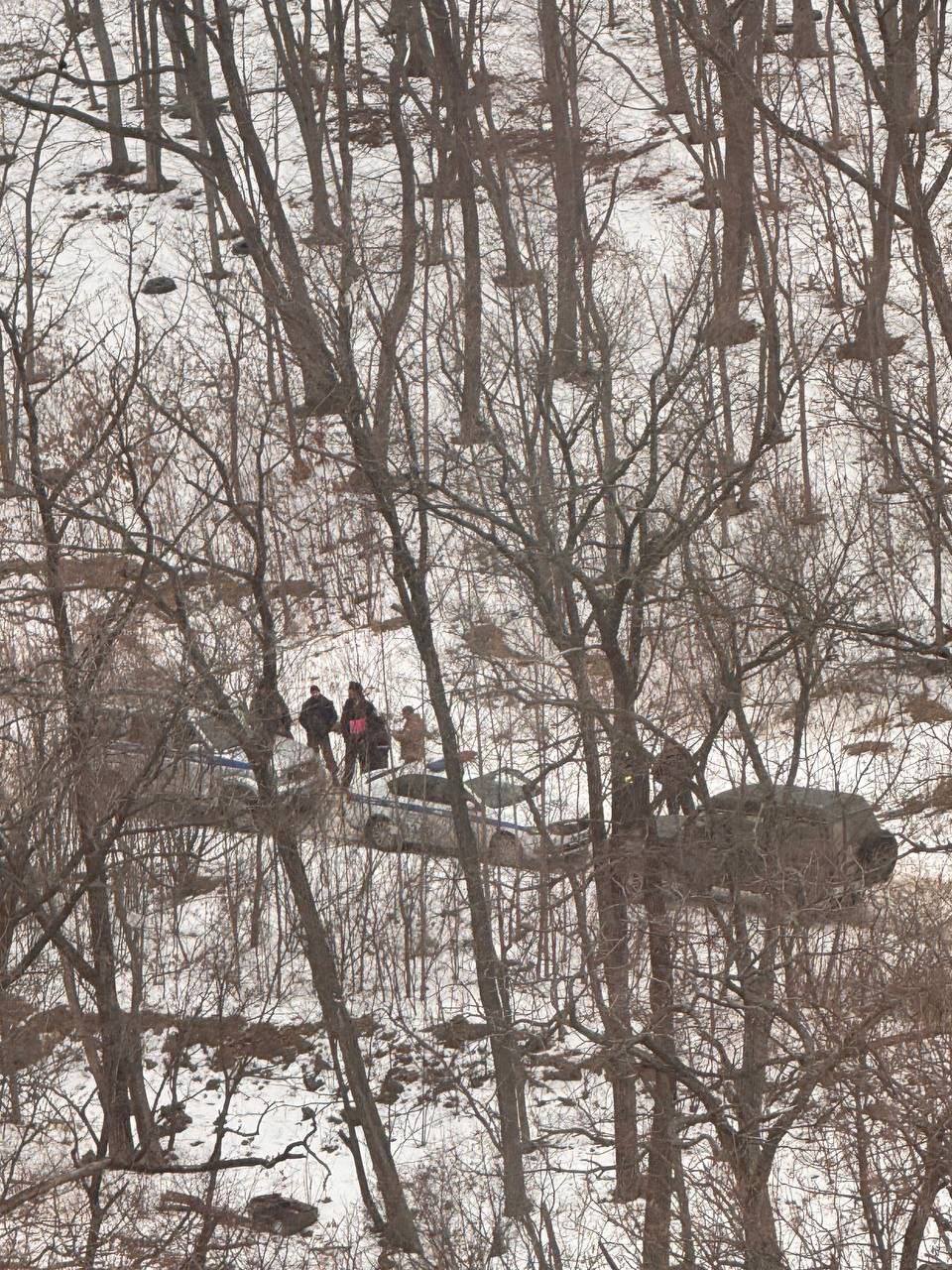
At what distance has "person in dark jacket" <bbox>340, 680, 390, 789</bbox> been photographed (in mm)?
17938

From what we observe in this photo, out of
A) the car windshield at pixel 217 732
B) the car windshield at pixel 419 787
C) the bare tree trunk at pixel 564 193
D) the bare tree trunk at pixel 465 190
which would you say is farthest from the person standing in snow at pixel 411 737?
the bare tree trunk at pixel 564 193

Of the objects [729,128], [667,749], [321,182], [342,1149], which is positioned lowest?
[342,1149]

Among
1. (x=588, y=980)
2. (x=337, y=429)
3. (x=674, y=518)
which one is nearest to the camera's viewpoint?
(x=588, y=980)

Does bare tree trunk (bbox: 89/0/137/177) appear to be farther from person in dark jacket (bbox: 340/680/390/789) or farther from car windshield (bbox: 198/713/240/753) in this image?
car windshield (bbox: 198/713/240/753)

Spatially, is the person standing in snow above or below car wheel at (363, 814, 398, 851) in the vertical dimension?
above

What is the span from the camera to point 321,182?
2125 cm

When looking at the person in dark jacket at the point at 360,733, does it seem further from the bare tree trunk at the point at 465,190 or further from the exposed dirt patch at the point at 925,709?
the exposed dirt patch at the point at 925,709

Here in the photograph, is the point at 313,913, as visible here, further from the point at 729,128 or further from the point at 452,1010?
the point at 729,128

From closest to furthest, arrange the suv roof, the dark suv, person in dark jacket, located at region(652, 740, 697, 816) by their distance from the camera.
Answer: the dark suv
person in dark jacket, located at region(652, 740, 697, 816)
the suv roof

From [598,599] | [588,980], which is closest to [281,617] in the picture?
[598,599]

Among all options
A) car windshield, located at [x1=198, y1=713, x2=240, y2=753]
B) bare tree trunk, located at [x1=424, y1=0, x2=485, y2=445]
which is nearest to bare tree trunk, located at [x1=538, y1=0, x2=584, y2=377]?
bare tree trunk, located at [x1=424, y1=0, x2=485, y2=445]

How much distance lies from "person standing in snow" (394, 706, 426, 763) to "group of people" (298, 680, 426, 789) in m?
0.05

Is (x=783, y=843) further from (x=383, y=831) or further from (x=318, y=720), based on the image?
(x=318, y=720)

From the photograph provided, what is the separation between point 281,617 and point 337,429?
20.1ft
